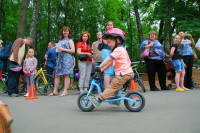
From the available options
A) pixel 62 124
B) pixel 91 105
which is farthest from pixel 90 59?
pixel 62 124

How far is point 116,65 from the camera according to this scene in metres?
5.02

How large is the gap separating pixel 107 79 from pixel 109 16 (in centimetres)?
2405

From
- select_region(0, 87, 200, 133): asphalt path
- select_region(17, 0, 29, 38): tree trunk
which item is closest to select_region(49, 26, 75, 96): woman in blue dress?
select_region(0, 87, 200, 133): asphalt path

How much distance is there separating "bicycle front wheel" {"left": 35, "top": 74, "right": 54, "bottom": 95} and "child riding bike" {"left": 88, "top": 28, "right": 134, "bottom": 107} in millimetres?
3692

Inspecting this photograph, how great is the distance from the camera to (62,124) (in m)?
3.88

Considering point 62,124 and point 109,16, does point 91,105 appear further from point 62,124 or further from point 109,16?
point 109,16

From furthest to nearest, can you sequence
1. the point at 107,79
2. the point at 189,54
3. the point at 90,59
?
the point at 189,54, the point at 90,59, the point at 107,79

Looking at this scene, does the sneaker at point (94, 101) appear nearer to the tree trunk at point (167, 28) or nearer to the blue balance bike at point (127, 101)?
the blue balance bike at point (127, 101)

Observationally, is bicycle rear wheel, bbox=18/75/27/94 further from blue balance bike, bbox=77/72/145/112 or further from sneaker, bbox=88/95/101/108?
sneaker, bbox=88/95/101/108

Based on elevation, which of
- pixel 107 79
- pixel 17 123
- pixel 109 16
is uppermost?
pixel 109 16

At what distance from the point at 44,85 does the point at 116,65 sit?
4038 millimetres

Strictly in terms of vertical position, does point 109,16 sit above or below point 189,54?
above

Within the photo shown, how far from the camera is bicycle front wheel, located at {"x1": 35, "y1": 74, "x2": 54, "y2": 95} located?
824 cm

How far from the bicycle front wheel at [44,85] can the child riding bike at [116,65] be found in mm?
3692
